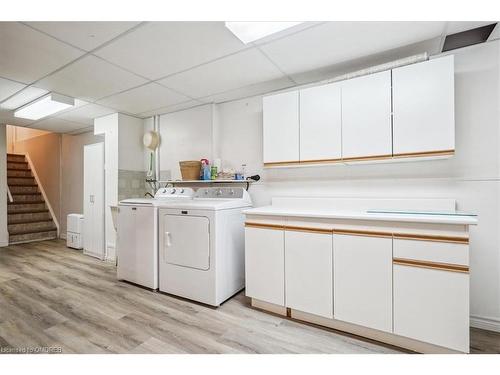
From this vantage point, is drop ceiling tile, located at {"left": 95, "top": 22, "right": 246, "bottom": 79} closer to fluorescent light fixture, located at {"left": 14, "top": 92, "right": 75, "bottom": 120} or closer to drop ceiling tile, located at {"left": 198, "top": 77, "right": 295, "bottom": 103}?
drop ceiling tile, located at {"left": 198, "top": 77, "right": 295, "bottom": 103}

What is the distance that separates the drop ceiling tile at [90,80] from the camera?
2.32m

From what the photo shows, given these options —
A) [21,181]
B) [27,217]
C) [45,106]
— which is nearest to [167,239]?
[45,106]

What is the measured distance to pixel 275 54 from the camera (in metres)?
2.12

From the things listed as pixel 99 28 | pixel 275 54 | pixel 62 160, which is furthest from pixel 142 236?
pixel 62 160

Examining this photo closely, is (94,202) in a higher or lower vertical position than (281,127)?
lower

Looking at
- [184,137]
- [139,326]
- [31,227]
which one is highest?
[184,137]

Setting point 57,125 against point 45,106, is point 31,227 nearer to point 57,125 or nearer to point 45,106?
point 57,125

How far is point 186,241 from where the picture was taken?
2488 mm

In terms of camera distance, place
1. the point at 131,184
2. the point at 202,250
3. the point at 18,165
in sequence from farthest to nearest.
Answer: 1. the point at 18,165
2. the point at 131,184
3. the point at 202,250

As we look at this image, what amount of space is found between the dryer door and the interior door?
205 cm

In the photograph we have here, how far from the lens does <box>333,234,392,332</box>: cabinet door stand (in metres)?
1.73

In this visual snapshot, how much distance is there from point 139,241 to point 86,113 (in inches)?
93.5

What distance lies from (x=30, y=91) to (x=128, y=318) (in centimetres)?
281

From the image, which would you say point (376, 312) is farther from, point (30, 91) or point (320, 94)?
point (30, 91)
